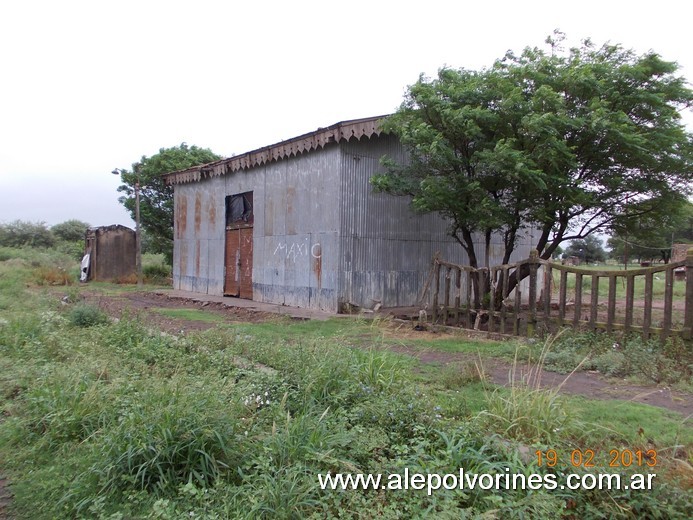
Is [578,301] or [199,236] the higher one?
[199,236]

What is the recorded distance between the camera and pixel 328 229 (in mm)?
12156

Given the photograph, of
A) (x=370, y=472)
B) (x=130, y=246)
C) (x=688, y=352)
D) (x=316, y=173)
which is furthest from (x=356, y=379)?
(x=130, y=246)

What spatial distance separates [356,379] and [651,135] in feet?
27.1

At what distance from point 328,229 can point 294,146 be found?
2.66 metres

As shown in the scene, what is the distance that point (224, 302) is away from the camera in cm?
1450

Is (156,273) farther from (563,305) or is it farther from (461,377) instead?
(461,377)

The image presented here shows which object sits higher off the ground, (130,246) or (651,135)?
(651,135)

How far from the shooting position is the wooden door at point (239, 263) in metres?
15.5

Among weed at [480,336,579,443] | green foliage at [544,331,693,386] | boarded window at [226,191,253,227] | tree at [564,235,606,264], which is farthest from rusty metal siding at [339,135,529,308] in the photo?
tree at [564,235,606,264]

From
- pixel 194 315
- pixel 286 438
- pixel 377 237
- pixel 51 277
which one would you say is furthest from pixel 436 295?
pixel 51 277

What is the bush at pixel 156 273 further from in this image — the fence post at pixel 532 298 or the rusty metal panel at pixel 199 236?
the fence post at pixel 532 298

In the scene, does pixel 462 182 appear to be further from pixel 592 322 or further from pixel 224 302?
pixel 224 302

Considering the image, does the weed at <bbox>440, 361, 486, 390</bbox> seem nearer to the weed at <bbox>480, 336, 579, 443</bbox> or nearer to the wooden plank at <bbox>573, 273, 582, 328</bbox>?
the weed at <bbox>480, 336, 579, 443</bbox>
